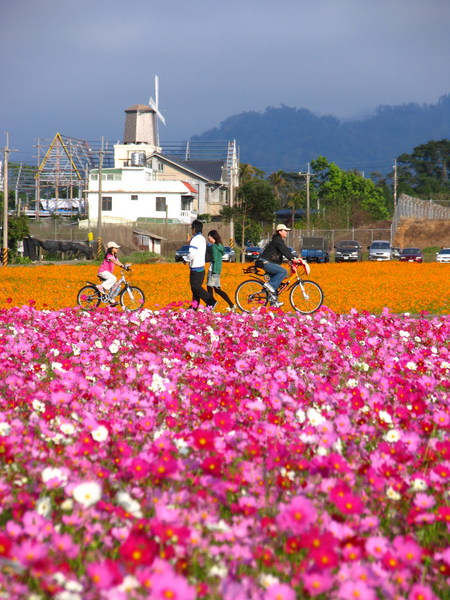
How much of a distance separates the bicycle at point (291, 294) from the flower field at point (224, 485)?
8099 mm

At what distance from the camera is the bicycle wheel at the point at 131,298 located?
15.8 meters

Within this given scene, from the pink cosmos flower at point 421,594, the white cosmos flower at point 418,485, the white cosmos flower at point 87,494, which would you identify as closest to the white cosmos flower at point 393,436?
the white cosmos flower at point 418,485

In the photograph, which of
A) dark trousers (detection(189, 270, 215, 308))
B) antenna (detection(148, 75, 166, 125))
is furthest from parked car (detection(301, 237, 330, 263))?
antenna (detection(148, 75, 166, 125))

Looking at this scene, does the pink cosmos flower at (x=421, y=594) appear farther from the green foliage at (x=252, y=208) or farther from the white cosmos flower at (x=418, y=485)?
the green foliage at (x=252, y=208)

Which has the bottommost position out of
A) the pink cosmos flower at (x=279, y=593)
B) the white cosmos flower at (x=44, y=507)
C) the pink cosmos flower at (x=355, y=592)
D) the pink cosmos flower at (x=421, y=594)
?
the pink cosmos flower at (x=421, y=594)

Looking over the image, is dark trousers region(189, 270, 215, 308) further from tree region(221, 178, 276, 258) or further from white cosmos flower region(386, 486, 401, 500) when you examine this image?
tree region(221, 178, 276, 258)

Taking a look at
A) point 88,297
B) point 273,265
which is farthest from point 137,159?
point 273,265

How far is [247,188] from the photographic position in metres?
67.2

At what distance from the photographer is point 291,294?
1534cm

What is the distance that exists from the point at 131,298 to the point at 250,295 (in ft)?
7.93

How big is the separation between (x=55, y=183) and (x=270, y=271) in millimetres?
102720

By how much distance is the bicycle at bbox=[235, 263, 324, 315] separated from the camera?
50.4 feet

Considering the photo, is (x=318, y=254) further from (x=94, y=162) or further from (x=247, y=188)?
(x=94, y=162)

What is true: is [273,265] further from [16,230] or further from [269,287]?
[16,230]
